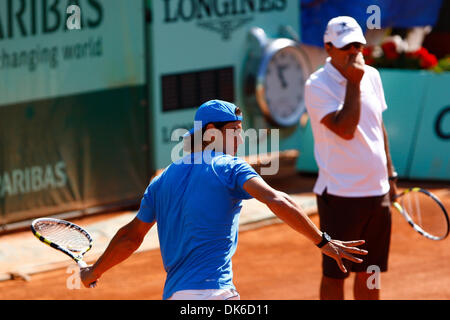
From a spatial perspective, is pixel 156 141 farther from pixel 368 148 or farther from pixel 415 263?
pixel 368 148

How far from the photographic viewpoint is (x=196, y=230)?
3729 millimetres

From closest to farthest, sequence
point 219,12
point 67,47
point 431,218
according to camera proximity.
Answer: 1. point 431,218
2. point 67,47
3. point 219,12

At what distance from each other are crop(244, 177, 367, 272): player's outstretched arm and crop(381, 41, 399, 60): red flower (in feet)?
25.1

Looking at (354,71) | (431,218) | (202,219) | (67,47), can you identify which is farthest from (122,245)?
(67,47)

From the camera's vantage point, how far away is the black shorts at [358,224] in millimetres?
5367

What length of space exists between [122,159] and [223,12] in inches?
79.6

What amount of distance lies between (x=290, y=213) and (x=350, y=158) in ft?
5.84

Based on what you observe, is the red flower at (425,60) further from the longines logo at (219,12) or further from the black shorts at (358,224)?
the black shorts at (358,224)

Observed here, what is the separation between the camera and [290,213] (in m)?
3.66

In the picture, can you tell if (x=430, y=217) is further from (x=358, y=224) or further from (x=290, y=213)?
(x=290, y=213)

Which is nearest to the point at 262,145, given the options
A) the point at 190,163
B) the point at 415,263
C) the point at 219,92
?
the point at 219,92

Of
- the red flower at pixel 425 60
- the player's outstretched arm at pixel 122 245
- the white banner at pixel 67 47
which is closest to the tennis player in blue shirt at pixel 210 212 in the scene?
the player's outstretched arm at pixel 122 245

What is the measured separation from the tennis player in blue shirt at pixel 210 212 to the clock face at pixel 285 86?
6.16 meters

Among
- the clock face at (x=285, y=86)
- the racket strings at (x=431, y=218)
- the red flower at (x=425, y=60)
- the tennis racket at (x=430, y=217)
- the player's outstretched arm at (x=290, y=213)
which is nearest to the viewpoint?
the player's outstretched arm at (x=290, y=213)
